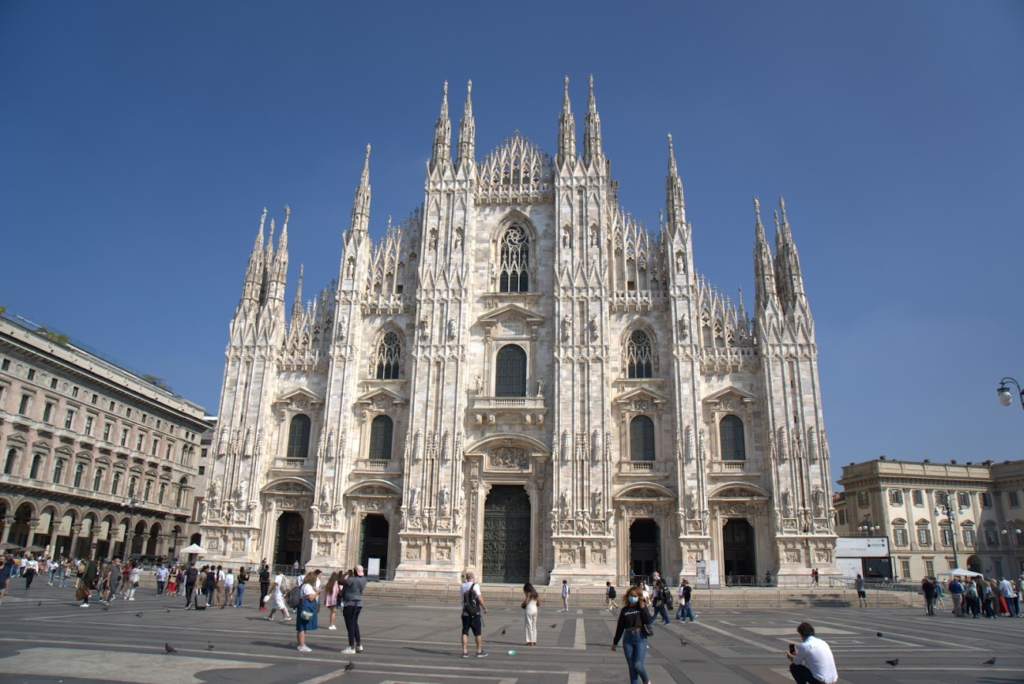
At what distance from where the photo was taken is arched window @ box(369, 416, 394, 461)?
3888 centimetres

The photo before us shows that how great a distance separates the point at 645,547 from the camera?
36594 millimetres

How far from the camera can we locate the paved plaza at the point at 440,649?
11094 millimetres

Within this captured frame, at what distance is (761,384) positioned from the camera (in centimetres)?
3747

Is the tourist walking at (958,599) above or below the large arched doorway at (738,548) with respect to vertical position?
below

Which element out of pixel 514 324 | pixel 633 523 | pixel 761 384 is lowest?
pixel 633 523

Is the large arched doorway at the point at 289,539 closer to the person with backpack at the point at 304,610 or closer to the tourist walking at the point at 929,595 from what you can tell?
the person with backpack at the point at 304,610

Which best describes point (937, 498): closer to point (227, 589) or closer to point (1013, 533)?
point (1013, 533)

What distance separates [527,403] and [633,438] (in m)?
5.74

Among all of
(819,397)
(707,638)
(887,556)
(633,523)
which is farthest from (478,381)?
(887,556)

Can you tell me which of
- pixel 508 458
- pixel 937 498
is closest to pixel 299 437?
pixel 508 458

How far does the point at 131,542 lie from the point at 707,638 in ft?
172

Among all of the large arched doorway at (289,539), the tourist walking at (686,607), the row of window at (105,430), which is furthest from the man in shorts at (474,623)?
the row of window at (105,430)

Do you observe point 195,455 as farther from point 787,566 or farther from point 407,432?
point 787,566

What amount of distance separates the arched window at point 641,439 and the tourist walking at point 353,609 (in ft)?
81.5
